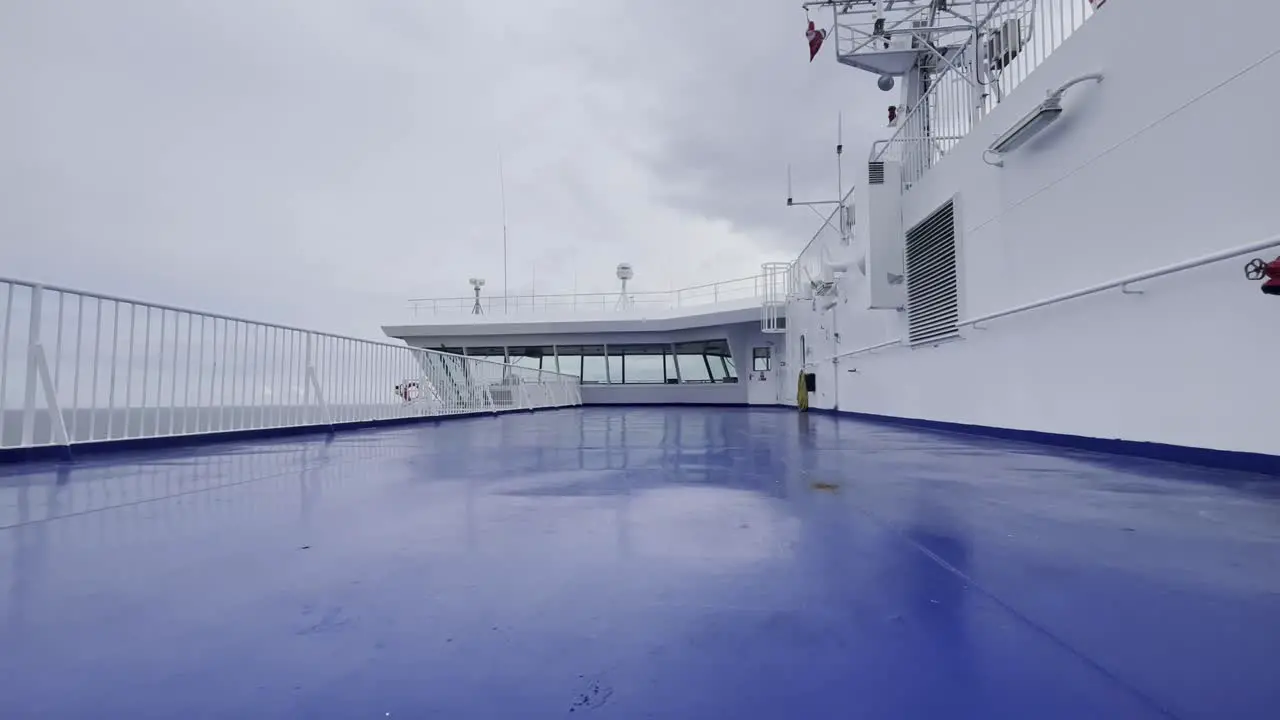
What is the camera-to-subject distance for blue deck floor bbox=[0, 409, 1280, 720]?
0.80 metres

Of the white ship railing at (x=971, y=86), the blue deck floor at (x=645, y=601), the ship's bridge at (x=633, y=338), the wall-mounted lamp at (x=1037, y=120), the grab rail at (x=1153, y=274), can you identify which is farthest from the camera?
the ship's bridge at (x=633, y=338)

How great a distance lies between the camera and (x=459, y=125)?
1488 centimetres

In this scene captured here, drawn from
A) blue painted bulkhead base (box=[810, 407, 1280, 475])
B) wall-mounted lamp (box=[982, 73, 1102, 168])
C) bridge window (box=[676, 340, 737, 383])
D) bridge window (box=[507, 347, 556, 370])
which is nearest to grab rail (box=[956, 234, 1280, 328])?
blue painted bulkhead base (box=[810, 407, 1280, 475])

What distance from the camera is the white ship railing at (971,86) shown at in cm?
440

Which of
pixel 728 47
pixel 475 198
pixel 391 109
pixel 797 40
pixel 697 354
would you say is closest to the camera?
pixel 797 40

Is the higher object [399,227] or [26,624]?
[399,227]

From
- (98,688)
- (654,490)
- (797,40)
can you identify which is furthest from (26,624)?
(797,40)

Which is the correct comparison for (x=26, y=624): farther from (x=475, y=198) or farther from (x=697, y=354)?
(x=475, y=198)

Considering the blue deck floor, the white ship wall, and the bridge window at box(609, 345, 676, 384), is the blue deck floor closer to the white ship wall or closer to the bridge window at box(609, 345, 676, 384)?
the white ship wall

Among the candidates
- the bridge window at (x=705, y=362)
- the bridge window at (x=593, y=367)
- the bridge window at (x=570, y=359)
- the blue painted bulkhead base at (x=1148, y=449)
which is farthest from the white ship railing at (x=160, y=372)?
the bridge window at (x=705, y=362)

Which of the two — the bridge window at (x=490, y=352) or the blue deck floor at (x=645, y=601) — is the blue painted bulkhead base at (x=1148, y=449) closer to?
the blue deck floor at (x=645, y=601)

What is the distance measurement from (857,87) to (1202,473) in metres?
9.19

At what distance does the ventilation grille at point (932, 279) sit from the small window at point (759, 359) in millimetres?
9470

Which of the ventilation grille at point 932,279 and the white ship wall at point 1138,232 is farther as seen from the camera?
the ventilation grille at point 932,279
